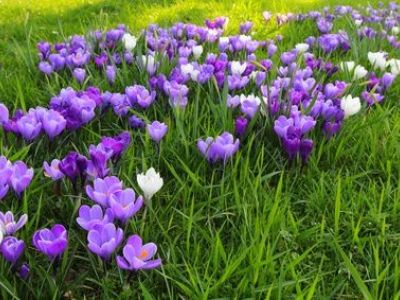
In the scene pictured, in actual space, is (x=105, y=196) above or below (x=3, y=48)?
above

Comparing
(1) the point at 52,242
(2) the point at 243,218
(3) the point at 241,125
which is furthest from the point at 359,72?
(1) the point at 52,242

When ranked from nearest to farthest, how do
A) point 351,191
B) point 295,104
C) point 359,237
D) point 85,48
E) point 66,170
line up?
point 66,170, point 359,237, point 351,191, point 295,104, point 85,48

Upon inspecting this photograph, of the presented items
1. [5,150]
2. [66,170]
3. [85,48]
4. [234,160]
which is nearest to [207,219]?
[234,160]

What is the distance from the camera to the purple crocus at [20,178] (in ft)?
6.10

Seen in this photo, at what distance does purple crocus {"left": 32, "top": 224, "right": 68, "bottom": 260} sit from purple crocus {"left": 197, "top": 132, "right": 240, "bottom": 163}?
789 millimetres

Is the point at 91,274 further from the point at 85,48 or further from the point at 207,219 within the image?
the point at 85,48

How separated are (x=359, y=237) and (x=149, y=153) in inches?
36.4

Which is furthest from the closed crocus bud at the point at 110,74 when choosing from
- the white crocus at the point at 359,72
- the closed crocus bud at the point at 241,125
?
the white crocus at the point at 359,72

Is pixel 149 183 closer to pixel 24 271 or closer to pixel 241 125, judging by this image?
pixel 24 271

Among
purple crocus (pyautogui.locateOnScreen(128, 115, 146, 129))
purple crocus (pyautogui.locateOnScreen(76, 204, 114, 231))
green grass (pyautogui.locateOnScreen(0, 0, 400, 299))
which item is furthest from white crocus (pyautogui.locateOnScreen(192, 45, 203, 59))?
purple crocus (pyautogui.locateOnScreen(76, 204, 114, 231))

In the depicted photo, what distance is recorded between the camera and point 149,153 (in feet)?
7.80

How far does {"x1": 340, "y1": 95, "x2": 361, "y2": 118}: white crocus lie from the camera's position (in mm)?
2625

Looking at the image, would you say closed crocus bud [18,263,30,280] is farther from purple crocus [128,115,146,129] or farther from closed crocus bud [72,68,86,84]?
closed crocus bud [72,68,86,84]

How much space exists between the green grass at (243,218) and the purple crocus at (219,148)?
5 centimetres
